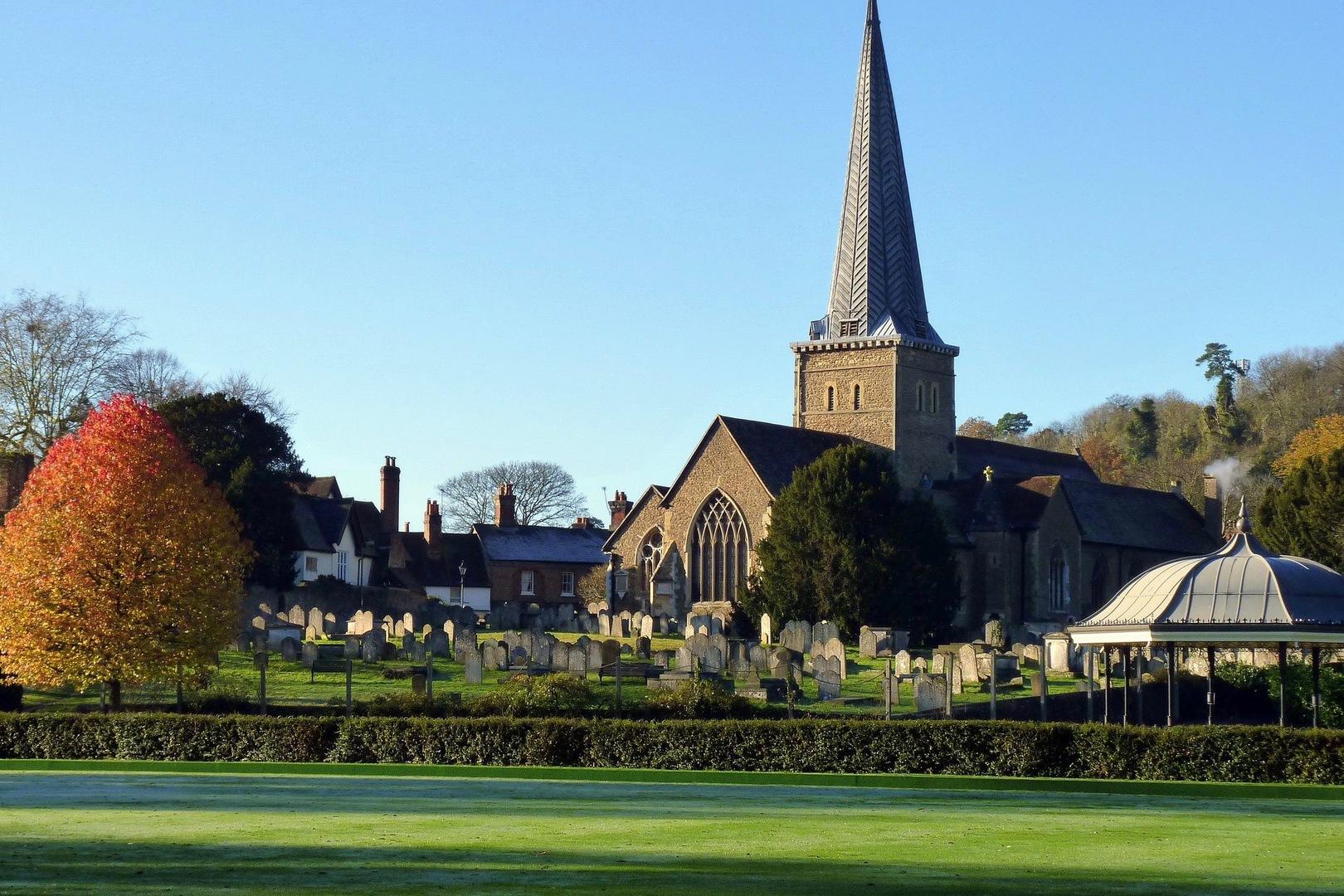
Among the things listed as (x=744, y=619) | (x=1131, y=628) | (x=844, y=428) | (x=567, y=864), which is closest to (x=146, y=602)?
(x=1131, y=628)

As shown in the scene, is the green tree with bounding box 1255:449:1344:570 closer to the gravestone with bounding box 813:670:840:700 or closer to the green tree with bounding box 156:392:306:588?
the gravestone with bounding box 813:670:840:700

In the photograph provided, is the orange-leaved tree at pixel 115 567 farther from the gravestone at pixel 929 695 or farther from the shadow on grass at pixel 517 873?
the shadow on grass at pixel 517 873

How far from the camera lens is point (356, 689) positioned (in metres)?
38.7

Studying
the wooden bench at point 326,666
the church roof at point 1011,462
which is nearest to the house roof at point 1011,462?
the church roof at point 1011,462

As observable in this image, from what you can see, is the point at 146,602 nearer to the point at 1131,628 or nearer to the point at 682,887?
the point at 1131,628

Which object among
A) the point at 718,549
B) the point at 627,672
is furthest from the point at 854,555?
the point at 627,672

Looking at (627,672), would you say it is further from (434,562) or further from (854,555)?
(434,562)

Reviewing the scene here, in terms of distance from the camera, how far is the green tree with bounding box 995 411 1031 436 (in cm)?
13975

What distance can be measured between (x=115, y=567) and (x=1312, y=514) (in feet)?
132

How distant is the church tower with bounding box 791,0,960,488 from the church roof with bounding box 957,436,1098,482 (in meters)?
2.46

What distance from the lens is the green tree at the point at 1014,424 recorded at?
139750mm

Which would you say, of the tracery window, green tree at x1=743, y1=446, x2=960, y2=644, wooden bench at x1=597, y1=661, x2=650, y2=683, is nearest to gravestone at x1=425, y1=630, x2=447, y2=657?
wooden bench at x1=597, y1=661, x2=650, y2=683

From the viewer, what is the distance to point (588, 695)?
3112 cm

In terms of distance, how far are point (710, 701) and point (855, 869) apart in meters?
16.7
